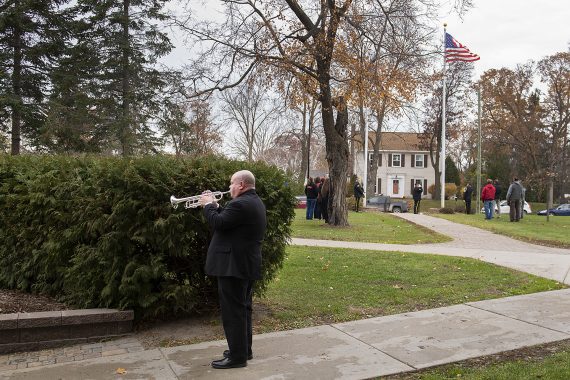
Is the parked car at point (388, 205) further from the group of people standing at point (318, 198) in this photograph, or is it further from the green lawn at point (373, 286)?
the green lawn at point (373, 286)

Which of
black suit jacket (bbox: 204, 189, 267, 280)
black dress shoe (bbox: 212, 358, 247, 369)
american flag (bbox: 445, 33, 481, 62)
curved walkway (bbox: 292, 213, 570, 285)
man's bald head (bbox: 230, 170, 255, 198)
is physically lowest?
black dress shoe (bbox: 212, 358, 247, 369)

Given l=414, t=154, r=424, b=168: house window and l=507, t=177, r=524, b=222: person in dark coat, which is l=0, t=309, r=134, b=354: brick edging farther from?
l=414, t=154, r=424, b=168: house window

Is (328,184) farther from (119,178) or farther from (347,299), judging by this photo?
(119,178)

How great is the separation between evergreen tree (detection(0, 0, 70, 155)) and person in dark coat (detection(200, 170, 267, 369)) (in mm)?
26784

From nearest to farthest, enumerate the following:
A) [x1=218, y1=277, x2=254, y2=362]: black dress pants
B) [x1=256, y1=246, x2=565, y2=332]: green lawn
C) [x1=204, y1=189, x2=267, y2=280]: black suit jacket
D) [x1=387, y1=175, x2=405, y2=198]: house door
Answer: [x1=204, y1=189, x2=267, y2=280]: black suit jacket, [x1=218, y1=277, x2=254, y2=362]: black dress pants, [x1=256, y1=246, x2=565, y2=332]: green lawn, [x1=387, y1=175, x2=405, y2=198]: house door

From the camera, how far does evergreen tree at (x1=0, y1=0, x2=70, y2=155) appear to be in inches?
1115

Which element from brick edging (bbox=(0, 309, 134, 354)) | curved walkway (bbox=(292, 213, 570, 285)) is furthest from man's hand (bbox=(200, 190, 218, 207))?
curved walkway (bbox=(292, 213, 570, 285))

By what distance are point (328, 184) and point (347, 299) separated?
12.2 metres

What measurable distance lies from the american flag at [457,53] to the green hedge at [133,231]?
24207 mm

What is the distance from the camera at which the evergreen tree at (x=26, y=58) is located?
28328mm

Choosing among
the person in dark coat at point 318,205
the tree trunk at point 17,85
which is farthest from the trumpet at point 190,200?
the tree trunk at point 17,85

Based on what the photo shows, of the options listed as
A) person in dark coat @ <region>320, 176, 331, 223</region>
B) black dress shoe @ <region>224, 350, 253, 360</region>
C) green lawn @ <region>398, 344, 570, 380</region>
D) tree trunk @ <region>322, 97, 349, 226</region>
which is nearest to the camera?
green lawn @ <region>398, 344, 570, 380</region>

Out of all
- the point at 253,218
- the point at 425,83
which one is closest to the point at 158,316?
the point at 253,218

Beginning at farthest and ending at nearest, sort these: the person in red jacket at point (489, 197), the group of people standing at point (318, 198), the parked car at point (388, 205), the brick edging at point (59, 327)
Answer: the parked car at point (388, 205)
the person in red jacket at point (489, 197)
the group of people standing at point (318, 198)
the brick edging at point (59, 327)
